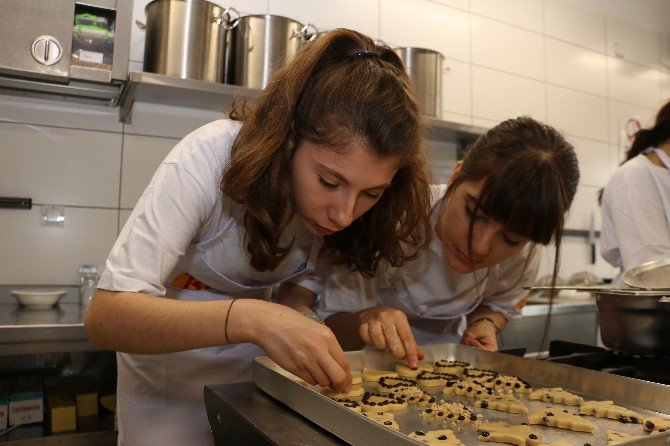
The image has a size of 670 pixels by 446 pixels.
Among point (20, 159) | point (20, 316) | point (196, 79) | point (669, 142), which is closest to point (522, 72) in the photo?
point (669, 142)

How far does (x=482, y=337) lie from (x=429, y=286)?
0.18 metres

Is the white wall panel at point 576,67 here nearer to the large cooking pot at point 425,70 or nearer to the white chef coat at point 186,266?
the large cooking pot at point 425,70

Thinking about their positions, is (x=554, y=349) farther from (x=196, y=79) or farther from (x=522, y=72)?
(x=522, y=72)

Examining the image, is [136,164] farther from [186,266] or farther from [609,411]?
[609,411]

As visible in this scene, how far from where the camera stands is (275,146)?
93 centimetres

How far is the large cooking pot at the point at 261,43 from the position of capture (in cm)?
210

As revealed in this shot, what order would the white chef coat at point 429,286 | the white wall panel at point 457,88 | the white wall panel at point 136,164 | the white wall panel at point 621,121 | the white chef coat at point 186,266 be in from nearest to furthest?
the white chef coat at point 186,266
the white chef coat at point 429,286
the white wall panel at point 136,164
the white wall panel at point 457,88
the white wall panel at point 621,121

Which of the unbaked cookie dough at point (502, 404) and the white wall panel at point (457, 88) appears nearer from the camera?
the unbaked cookie dough at point (502, 404)

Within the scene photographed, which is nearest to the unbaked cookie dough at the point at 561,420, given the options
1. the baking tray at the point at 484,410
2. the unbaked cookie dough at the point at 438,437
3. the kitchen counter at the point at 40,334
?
the baking tray at the point at 484,410

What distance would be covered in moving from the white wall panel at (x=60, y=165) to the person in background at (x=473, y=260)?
1.15 metres

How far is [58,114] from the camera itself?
6.75ft

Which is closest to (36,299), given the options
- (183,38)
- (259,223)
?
(183,38)

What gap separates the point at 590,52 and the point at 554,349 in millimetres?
3171

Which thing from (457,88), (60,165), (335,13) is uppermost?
(335,13)
